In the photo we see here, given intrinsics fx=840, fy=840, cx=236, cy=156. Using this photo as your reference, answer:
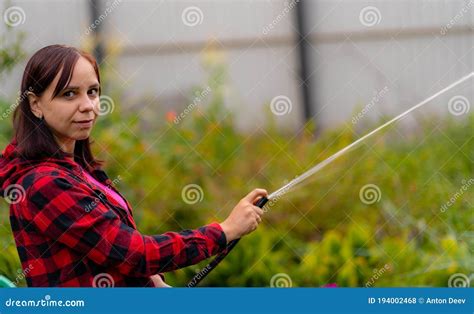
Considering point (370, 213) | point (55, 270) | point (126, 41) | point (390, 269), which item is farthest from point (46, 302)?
point (126, 41)

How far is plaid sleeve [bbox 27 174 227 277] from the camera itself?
217 centimetres

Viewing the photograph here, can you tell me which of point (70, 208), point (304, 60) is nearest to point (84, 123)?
point (70, 208)

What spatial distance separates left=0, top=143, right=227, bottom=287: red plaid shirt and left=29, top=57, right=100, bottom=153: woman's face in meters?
0.10

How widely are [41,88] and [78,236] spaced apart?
1.43 feet

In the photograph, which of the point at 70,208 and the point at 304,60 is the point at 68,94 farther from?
the point at 304,60

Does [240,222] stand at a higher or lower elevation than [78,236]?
higher

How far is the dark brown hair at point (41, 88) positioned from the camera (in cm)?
227

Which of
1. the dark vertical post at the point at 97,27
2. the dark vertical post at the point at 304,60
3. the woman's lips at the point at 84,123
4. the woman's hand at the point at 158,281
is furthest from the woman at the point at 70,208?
the dark vertical post at the point at 304,60

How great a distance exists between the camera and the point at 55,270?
2252mm

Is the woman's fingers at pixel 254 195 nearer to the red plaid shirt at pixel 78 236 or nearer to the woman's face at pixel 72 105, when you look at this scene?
the red plaid shirt at pixel 78 236

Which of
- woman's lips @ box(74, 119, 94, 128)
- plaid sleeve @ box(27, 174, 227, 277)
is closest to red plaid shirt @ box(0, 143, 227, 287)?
plaid sleeve @ box(27, 174, 227, 277)

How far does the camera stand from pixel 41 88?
2.32 metres

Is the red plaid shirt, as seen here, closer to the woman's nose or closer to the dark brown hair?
the dark brown hair

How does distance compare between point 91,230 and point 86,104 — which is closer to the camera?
point 91,230
